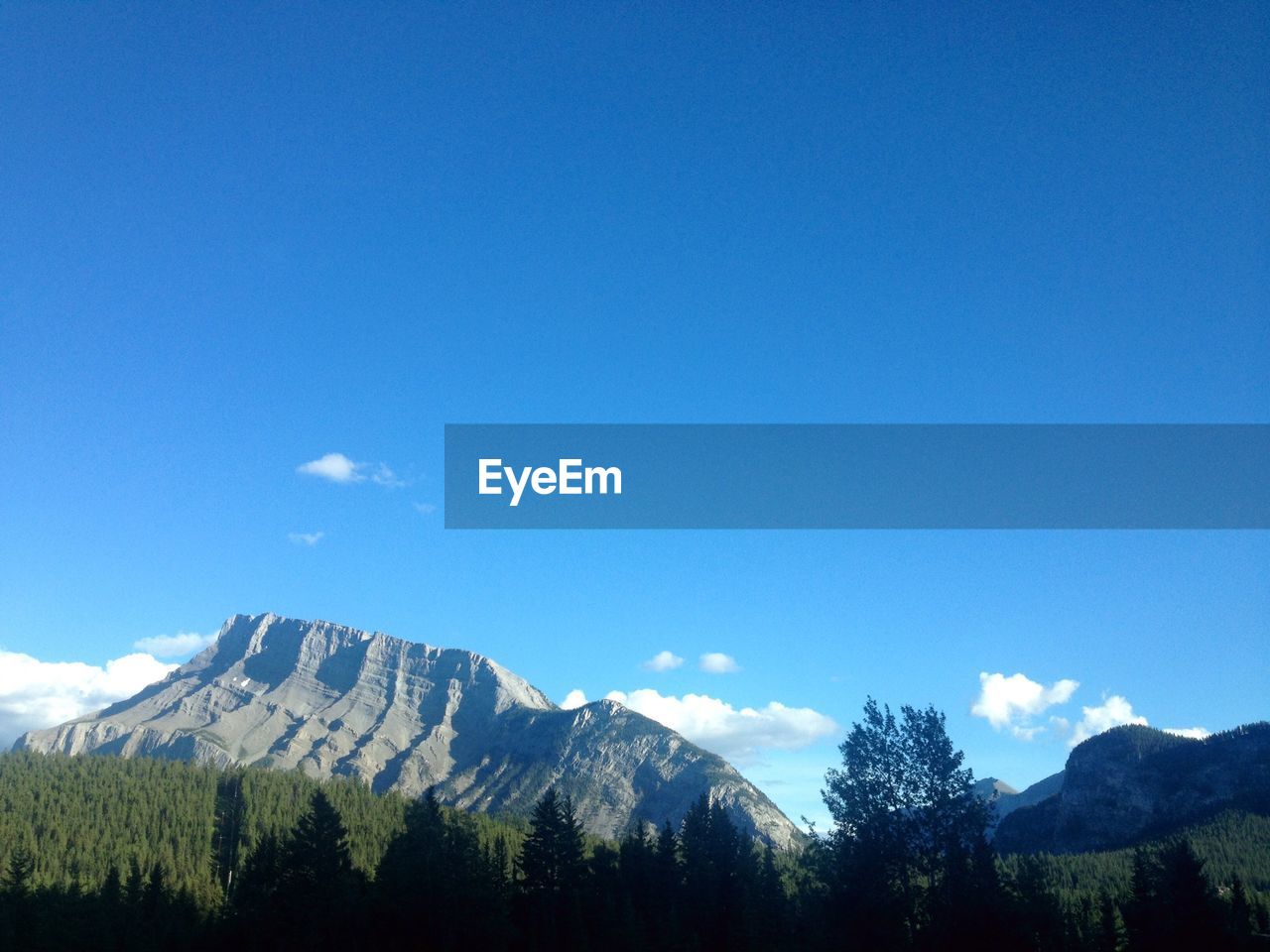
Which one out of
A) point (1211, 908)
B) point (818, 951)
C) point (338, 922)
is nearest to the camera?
point (818, 951)

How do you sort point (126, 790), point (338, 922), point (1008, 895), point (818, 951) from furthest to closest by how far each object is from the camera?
1. point (126, 790)
2. point (338, 922)
3. point (818, 951)
4. point (1008, 895)

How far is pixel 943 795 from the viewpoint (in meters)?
36.3

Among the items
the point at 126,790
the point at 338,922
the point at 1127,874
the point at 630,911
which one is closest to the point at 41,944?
the point at 338,922

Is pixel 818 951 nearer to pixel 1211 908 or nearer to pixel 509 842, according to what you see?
pixel 1211 908

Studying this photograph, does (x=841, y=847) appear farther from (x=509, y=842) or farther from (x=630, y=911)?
(x=509, y=842)

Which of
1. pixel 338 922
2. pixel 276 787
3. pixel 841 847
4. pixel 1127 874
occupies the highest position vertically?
pixel 276 787

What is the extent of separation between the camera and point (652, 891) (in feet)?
245

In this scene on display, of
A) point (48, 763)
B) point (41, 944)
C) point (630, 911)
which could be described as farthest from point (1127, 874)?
point (48, 763)

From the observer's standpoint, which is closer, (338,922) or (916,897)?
(916,897)

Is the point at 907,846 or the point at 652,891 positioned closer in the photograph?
the point at 907,846

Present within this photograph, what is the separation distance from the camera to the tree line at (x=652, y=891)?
117 ft

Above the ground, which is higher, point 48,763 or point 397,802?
point 48,763

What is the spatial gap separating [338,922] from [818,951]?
130 ft

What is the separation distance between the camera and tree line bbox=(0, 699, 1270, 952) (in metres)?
35.7
